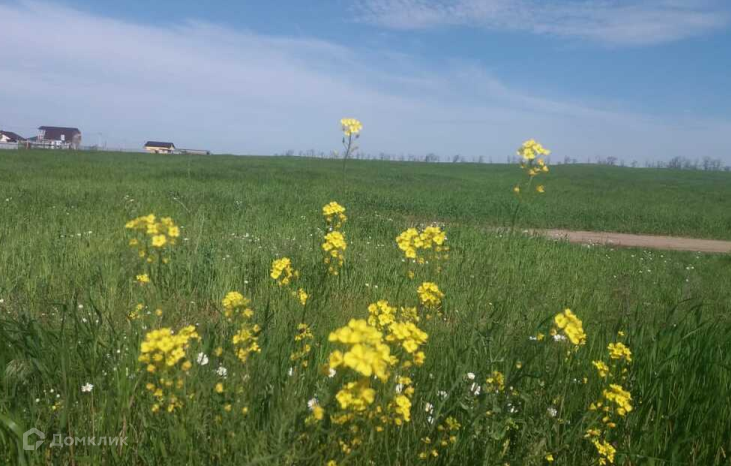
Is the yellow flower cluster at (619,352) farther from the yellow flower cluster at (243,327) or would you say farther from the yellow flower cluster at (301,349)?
the yellow flower cluster at (243,327)

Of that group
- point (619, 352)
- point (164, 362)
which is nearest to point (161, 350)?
point (164, 362)

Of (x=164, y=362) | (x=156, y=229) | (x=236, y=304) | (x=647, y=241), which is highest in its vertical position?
(x=156, y=229)

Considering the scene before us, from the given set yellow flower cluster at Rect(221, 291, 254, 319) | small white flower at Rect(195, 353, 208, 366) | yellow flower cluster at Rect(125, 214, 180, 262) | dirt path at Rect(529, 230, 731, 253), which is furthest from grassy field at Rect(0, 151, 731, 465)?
dirt path at Rect(529, 230, 731, 253)

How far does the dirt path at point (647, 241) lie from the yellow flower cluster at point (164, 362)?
10107 millimetres

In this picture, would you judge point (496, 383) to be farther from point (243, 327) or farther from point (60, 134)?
point (60, 134)

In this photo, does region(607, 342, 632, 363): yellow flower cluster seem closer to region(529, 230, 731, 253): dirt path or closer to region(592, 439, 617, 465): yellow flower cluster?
region(592, 439, 617, 465): yellow flower cluster

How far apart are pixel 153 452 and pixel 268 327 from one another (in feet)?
3.00

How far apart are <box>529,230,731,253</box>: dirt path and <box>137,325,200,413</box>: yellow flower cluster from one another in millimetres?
10107

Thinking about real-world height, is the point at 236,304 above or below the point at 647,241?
above

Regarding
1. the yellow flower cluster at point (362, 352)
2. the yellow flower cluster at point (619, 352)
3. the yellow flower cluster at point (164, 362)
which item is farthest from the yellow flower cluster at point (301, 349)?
the yellow flower cluster at point (619, 352)

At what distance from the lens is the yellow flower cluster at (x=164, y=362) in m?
1.74

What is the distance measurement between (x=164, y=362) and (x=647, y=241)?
13.0 metres

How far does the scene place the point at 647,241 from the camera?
41.4ft

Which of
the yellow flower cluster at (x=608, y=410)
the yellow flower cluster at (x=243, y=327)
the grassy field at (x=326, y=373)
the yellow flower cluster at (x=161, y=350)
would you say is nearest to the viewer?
the yellow flower cluster at (x=161, y=350)
